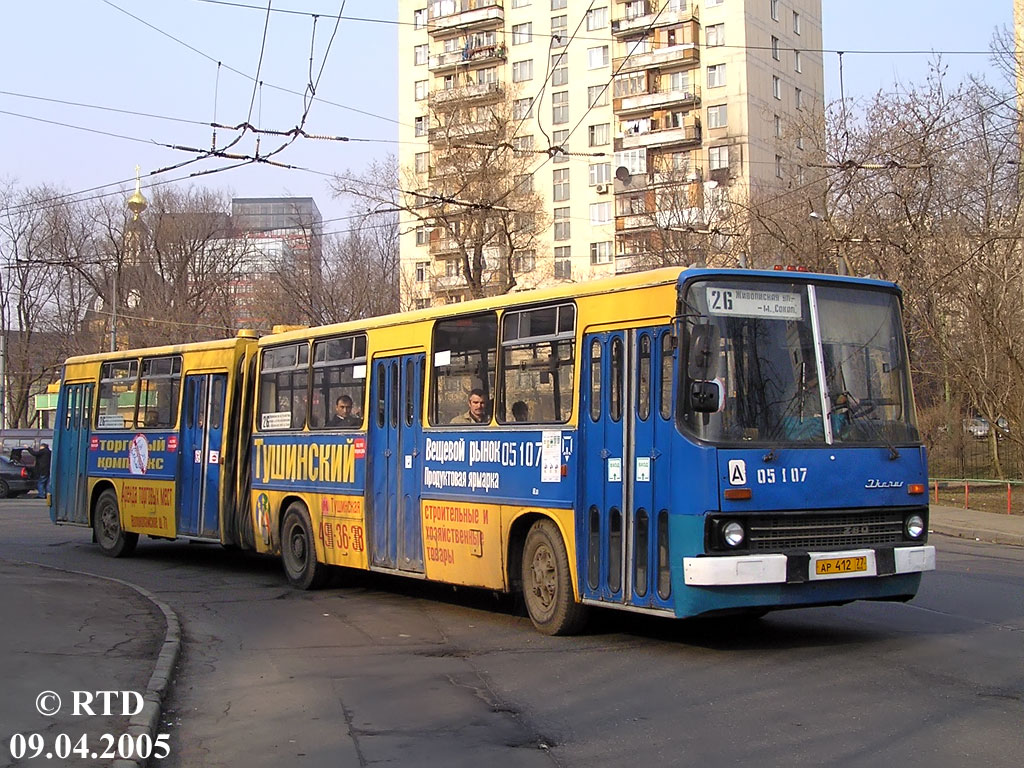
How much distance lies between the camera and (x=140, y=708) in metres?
7.81

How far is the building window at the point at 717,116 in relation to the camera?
6181cm

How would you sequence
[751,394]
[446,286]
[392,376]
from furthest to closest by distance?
[446,286] < [392,376] < [751,394]

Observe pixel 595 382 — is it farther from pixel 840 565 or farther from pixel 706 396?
pixel 840 565

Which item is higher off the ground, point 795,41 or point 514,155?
point 795,41

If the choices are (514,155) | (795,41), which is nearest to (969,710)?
(514,155)

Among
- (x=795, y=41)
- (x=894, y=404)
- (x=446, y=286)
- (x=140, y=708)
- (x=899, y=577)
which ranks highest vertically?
(x=795, y=41)

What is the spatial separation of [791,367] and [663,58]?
186 feet

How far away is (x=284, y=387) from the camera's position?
52.0ft

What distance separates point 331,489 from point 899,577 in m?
6.81

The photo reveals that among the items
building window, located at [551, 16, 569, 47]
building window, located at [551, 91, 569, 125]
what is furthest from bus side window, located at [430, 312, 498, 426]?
building window, located at [551, 16, 569, 47]

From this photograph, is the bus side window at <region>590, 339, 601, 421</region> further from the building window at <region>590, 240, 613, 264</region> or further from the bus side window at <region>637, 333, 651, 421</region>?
the building window at <region>590, 240, 613, 264</region>

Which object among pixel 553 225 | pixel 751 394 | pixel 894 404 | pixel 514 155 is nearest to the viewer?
pixel 751 394

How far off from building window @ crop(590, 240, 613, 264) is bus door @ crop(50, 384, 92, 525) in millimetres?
47348

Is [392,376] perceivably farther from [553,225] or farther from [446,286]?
[553,225]
